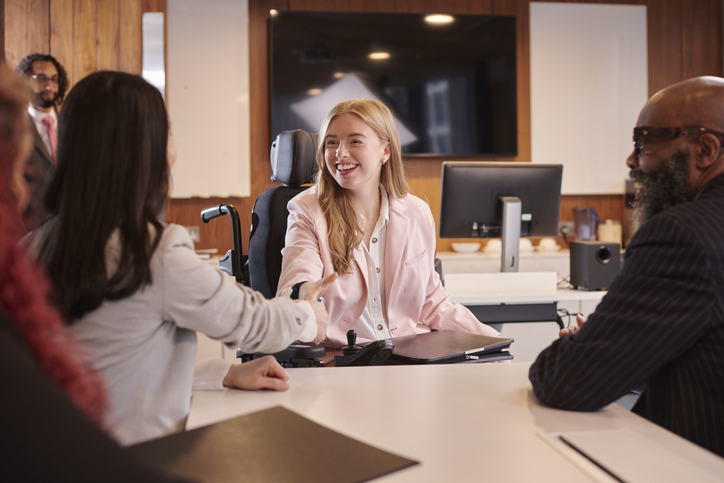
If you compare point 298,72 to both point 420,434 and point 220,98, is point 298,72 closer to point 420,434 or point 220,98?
point 220,98

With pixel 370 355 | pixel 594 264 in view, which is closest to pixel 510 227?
pixel 594 264

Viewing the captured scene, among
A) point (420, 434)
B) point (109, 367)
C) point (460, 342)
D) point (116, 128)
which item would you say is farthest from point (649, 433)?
point (116, 128)

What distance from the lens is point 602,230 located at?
4617 millimetres

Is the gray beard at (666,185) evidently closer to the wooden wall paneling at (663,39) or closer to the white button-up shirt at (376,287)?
the white button-up shirt at (376,287)

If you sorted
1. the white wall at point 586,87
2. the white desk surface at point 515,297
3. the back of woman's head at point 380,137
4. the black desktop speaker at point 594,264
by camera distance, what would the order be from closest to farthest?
the back of woman's head at point 380,137
the white desk surface at point 515,297
the black desktop speaker at point 594,264
the white wall at point 586,87

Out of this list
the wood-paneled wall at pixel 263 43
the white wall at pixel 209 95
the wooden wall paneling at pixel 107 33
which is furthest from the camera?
the white wall at pixel 209 95

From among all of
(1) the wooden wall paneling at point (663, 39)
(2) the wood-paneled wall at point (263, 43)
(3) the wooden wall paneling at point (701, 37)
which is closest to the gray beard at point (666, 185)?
(2) the wood-paneled wall at point (263, 43)

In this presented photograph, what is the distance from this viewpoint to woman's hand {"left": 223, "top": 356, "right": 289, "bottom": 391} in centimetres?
109

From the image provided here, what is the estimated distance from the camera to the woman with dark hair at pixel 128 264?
2.68 ft

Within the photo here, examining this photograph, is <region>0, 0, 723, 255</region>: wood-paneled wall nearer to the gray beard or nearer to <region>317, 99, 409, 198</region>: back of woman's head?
<region>317, 99, 409, 198</region>: back of woman's head

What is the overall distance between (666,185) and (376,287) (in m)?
1.06

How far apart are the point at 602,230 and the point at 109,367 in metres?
4.38

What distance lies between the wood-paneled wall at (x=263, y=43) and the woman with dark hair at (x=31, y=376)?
3739 mm

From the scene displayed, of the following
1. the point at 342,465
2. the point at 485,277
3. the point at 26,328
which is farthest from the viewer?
the point at 485,277
